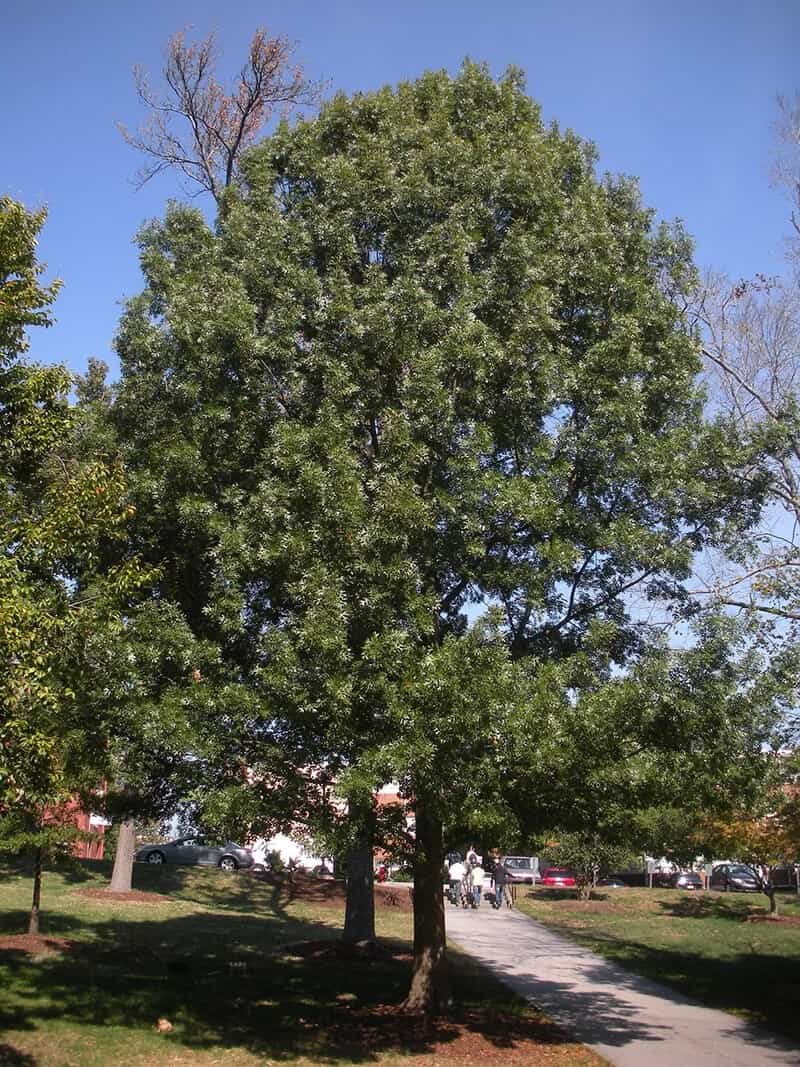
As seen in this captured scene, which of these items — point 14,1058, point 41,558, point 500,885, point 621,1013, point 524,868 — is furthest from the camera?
point 524,868

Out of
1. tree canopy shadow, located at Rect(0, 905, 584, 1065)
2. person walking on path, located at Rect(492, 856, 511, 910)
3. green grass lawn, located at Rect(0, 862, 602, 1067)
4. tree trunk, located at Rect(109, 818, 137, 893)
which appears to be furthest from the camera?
person walking on path, located at Rect(492, 856, 511, 910)

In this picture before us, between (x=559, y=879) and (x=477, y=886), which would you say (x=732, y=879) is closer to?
(x=559, y=879)

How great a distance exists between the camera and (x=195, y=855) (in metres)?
35.2

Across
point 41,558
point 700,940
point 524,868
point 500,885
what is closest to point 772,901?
point 700,940

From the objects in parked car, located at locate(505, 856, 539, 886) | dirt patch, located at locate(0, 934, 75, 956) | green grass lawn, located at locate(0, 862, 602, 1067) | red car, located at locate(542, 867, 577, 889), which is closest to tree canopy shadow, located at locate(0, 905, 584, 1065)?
green grass lawn, located at locate(0, 862, 602, 1067)

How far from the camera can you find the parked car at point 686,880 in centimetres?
4153

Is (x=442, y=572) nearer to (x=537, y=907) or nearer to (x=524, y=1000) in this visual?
(x=524, y=1000)

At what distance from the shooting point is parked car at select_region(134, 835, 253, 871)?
112 ft

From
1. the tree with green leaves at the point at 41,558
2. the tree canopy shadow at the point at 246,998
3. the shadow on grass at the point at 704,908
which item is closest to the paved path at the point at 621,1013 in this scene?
the tree canopy shadow at the point at 246,998

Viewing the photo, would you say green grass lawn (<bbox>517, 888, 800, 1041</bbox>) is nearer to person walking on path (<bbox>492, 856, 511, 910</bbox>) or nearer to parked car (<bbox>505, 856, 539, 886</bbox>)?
person walking on path (<bbox>492, 856, 511, 910</bbox>)

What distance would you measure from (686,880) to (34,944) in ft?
112

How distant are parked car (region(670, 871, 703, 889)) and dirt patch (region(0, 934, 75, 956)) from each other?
1295 inches

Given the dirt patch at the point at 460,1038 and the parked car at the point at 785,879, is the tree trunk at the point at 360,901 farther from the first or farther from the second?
the parked car at the point at 785,879

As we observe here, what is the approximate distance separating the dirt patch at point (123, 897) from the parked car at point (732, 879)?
2694 centimetres
